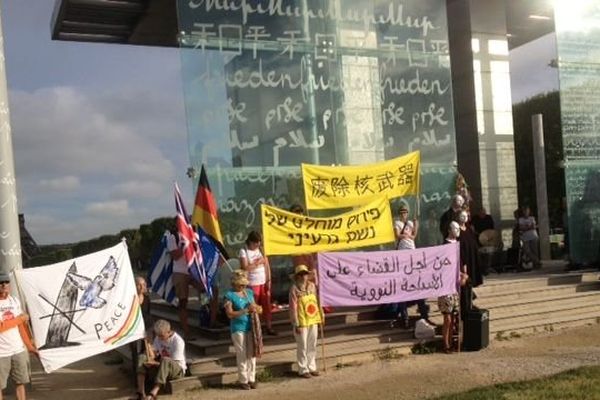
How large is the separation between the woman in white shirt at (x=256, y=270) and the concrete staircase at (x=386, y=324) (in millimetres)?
615

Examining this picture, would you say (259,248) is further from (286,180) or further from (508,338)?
(508,338)

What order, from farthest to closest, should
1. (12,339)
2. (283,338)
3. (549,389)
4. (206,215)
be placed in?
(206,215), (283,338), (12,339), (549,389)

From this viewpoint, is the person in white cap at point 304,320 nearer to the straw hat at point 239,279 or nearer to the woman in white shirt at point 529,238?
the straw hat at point 239,279

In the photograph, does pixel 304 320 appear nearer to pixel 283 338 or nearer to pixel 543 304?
pixel 283 338

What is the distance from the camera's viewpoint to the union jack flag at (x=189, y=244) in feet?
31.7

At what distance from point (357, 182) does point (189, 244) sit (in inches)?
127

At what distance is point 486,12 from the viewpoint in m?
20.8

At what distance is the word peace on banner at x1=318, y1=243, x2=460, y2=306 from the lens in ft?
32.7

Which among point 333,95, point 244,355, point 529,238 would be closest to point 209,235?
point 244,355

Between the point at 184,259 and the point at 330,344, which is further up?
the point at 184,259

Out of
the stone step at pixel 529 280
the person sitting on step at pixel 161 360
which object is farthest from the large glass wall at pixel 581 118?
the person sitting on step at pixel 161 360

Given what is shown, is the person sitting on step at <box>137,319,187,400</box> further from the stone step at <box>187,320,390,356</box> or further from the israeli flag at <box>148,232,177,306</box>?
the israeli flag at <box>148,232,177,306</box>

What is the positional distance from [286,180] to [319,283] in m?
3.31

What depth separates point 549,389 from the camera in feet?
24.6
